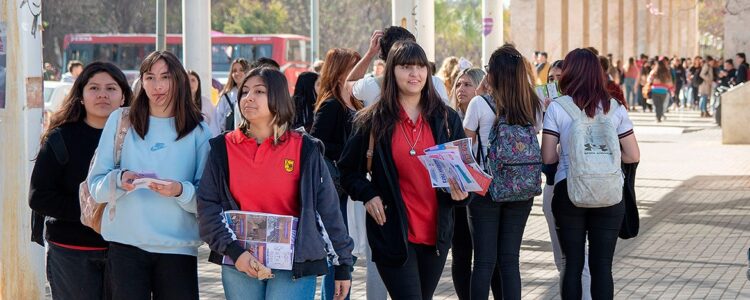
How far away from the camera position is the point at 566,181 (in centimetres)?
749

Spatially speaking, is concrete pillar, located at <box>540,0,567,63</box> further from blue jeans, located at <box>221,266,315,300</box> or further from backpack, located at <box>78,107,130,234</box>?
blue jeans, located at <box>221,266,315,300</box>

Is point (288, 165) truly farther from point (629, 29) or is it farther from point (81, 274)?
point (629, 29)

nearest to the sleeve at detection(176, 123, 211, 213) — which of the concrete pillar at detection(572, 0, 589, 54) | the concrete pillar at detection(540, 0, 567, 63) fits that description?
the concrete pillar at detection(540, 0, 567, 63)

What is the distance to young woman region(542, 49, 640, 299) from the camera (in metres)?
7.45

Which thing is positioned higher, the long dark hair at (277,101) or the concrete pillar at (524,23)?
the concrete pillar at (524,23)

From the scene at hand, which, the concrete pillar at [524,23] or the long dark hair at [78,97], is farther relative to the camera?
the concrete pillar at [524,23]

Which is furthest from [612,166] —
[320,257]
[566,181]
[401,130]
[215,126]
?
[215,126]

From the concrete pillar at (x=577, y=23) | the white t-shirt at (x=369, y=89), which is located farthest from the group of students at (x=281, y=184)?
the concrete pillar at (x=577, y=23)

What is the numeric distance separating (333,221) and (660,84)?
32338 mm

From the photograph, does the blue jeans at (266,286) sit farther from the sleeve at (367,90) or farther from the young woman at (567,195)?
the sleeve at (367,90)

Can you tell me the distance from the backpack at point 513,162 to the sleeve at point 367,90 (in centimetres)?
76

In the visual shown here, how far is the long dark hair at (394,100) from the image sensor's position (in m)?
6.59

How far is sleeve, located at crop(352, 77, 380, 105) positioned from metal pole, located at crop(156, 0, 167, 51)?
921 cm

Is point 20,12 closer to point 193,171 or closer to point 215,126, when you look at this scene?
point 193,171
